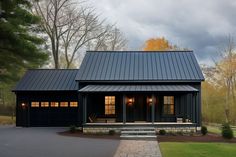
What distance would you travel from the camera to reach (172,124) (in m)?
24.3

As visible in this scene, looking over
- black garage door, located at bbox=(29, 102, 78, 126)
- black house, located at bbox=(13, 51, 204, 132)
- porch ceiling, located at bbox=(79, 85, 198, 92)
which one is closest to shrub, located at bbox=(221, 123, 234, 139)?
black house, located at bbox=(13, 51, 204, 132)

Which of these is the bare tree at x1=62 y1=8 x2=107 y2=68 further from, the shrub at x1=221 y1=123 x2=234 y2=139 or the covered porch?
the shrub at x1=221 y1=123 x2=234 y2=139

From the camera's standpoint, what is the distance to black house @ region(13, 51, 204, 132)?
25.7m

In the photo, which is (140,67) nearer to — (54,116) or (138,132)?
(138,132)

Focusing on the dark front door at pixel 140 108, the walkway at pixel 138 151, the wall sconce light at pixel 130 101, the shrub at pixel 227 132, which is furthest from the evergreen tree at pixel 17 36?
the shrub at pixel 227 132

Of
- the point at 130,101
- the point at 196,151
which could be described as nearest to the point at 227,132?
the point at 196,151

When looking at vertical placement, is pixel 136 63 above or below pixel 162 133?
above

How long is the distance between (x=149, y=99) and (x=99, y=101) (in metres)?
3.85

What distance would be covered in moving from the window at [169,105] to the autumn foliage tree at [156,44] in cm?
2397

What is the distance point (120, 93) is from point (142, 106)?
199 centimetres

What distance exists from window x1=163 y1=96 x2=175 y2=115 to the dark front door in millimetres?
1602

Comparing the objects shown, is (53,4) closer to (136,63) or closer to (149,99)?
(136,63)

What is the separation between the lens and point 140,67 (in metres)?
28.5

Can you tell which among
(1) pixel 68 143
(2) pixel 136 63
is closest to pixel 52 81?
(2) pixel 136 63
